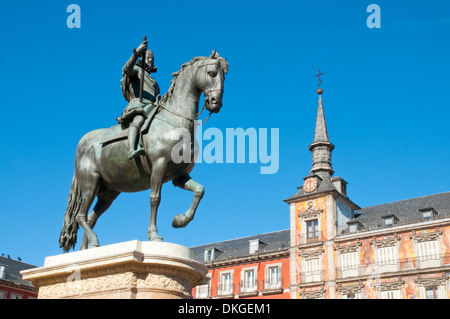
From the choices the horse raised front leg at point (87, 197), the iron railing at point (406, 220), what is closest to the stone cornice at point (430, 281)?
the iron railing at point (406, 220)

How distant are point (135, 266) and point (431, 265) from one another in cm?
3555

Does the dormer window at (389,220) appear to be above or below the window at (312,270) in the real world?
above

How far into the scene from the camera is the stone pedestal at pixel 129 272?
6941 mm

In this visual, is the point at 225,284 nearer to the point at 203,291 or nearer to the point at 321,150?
the point at 203,291

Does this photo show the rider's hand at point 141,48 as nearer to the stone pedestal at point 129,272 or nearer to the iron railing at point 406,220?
the stone pedestal at point 129,272

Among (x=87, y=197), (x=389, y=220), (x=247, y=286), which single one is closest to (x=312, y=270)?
(x=247, y=286)

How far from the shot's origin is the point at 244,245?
5122 cm

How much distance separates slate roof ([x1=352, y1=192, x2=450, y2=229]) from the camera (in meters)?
41.3

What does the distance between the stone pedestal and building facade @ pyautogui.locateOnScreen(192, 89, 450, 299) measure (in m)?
33.7

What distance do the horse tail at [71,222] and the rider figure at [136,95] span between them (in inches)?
57.1

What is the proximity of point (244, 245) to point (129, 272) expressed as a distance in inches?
1766

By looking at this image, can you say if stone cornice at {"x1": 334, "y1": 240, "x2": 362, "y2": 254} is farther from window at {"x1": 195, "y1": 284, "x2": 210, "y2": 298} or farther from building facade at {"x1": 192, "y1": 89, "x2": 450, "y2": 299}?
window at {"x1": 195, "y1": 284, "x2": 210, "y2": 298}

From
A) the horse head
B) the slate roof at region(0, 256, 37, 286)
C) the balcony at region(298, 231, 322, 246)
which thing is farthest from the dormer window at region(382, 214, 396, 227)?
the horse head
